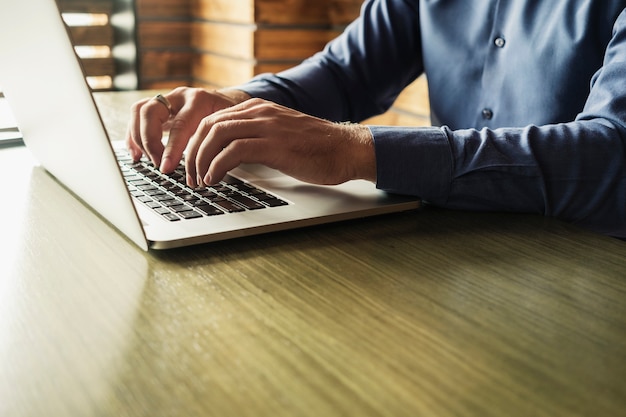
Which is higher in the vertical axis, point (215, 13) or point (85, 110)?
point (85, 110)

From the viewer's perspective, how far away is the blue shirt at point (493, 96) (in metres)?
0.85

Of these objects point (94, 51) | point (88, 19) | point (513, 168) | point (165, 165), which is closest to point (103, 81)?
point (94, 51)

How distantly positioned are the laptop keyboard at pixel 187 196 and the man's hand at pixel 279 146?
23mm

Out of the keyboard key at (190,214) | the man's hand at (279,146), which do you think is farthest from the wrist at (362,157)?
the keyboard key at (190,214)

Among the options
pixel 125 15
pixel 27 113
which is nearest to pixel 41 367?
pixel 27 113

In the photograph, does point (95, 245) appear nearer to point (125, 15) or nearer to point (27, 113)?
point (27, 113)

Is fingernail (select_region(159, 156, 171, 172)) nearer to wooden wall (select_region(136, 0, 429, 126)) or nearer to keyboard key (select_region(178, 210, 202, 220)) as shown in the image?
keyboard key (select_region(178, 210, 202, 220))

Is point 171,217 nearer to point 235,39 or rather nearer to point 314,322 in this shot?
point 314,322

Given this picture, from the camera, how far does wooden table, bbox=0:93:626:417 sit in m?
0.43

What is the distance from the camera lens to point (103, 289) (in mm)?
573

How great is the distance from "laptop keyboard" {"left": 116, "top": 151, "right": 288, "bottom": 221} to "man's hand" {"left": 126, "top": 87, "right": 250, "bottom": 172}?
28mm

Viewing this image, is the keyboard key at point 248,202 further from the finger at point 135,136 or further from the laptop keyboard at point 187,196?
the finger at point 135,136

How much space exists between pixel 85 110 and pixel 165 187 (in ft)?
0.75

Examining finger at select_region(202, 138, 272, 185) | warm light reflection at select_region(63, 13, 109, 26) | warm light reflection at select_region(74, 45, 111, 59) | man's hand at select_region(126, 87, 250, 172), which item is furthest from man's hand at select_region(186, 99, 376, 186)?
warm light reflection at select_region(63, 13, 109, 26)
